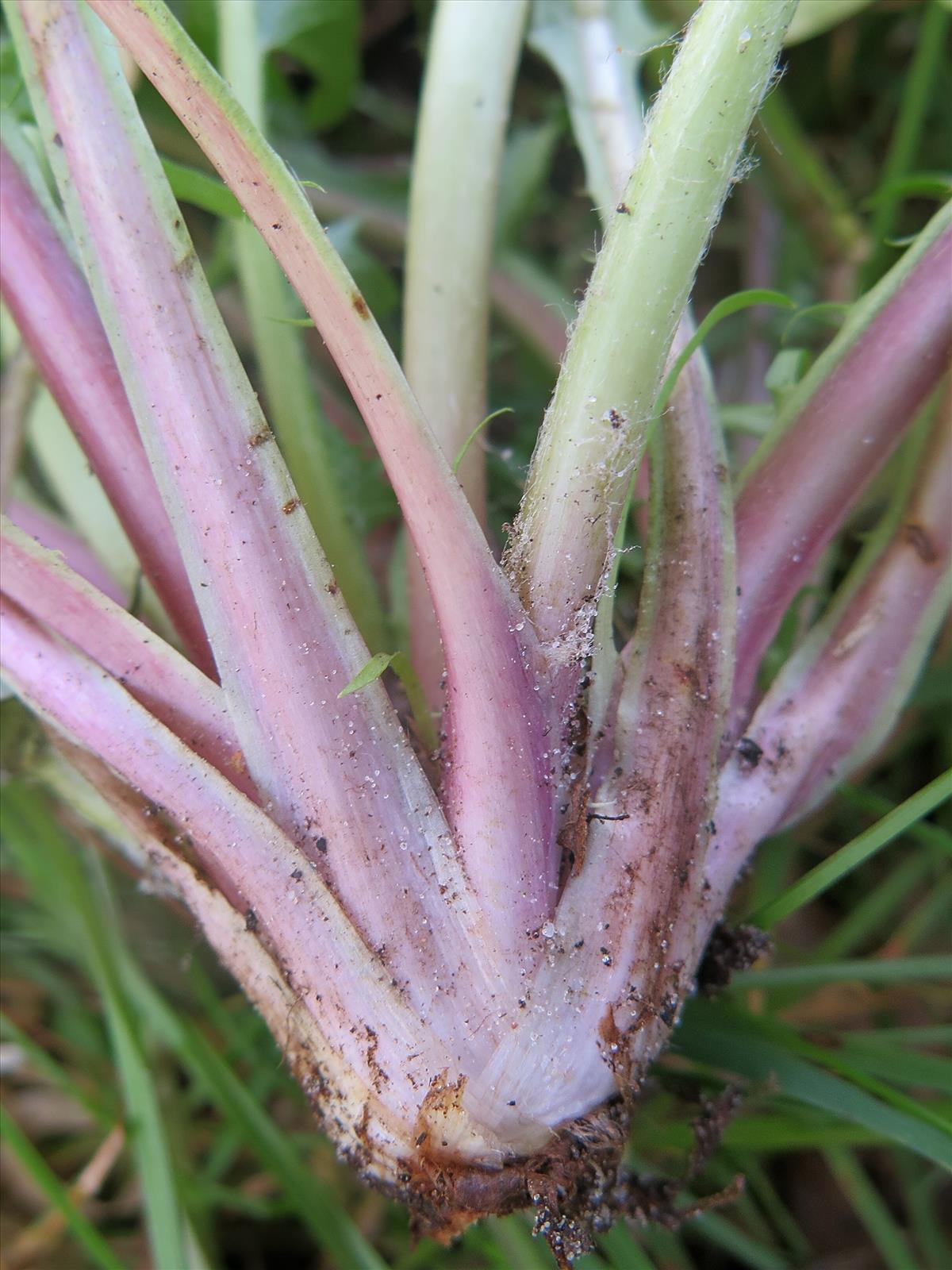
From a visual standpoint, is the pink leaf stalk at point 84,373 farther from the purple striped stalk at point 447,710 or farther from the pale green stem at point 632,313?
the pale green stem at point 632,313

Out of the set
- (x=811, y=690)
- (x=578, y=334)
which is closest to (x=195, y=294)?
(x=578, y=334)

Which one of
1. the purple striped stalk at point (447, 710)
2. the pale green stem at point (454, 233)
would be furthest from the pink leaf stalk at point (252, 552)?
the pale green stem at point (454, 233)

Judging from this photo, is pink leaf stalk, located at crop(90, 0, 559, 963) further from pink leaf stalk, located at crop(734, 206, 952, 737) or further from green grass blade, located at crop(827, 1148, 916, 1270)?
green grass blade, located at crop(827, 1148, 916, 1270)

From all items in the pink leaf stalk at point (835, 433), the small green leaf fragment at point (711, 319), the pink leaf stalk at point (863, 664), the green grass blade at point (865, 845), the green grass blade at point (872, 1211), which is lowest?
the green grass blade at point (872, 1211)

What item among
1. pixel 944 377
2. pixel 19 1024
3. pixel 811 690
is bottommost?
pixel 19 1024

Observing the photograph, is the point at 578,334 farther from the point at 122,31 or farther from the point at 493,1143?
the point at 493,1143

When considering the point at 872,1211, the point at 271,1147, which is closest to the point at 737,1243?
the point at 872,1211
